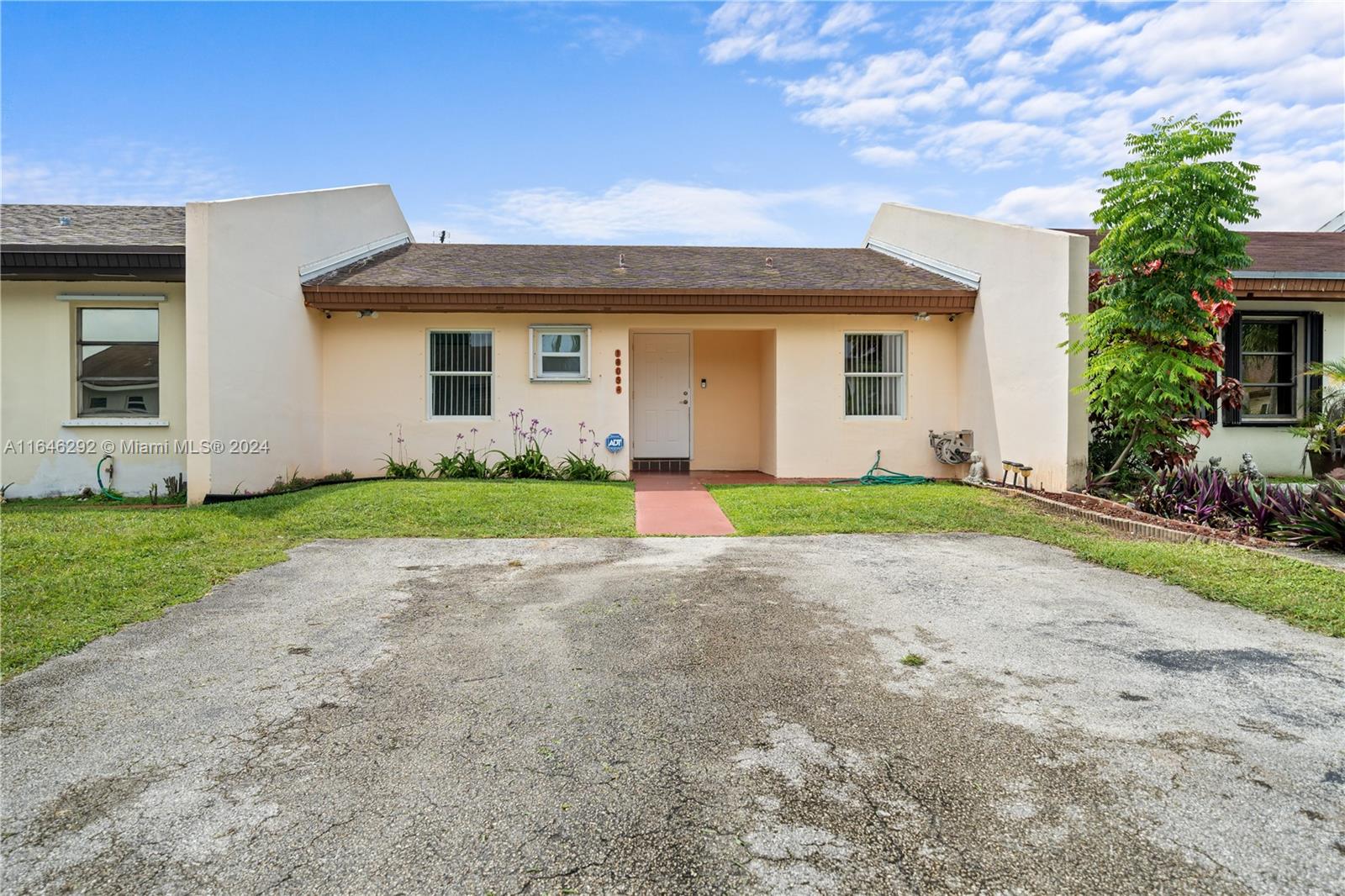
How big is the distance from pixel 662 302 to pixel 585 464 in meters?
2.91

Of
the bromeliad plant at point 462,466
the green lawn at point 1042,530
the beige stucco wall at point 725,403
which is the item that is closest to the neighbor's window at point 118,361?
the bromeliad plant at point 462,466

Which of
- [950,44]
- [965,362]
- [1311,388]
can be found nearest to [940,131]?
[950,44]

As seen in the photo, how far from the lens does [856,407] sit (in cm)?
1197

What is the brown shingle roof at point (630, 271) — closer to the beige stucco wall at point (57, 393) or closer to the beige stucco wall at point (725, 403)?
the beige stucco wall at point (725, 403)

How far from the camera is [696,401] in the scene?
13.8 meters

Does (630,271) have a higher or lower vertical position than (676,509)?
higher

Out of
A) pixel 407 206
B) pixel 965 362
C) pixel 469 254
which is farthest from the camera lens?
pixel 407 206

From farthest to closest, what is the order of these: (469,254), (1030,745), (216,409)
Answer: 1. (469,254)
2. (216,409)
3. (1030,745)

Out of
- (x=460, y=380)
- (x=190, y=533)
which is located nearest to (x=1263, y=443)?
(x=460, y=380)

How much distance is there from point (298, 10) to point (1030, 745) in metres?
13.4

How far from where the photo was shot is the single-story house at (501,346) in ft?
30.1

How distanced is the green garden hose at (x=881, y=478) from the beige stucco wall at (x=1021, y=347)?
3.82 ft

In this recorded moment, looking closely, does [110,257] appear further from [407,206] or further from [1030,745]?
[1030,745]

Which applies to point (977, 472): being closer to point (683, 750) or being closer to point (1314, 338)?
point (1314, 338)
